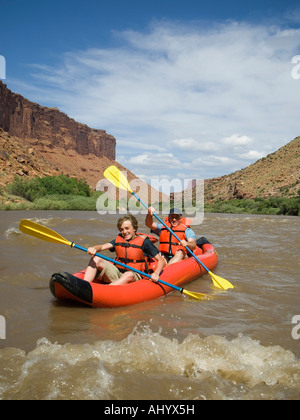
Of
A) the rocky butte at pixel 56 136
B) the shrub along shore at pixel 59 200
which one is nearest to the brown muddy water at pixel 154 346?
the shrub along shore at pixel 59 200

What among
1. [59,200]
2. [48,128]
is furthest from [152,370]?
[48,128]

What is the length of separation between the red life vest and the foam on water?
1.04 metres

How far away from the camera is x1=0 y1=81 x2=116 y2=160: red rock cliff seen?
151ft

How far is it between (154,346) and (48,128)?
190 ft

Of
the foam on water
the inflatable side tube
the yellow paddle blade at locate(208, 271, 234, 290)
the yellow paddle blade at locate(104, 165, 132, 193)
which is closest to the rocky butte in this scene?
the yellow paddle blade at locate(104, 165, 132, 193)

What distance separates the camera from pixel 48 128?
5609 cm

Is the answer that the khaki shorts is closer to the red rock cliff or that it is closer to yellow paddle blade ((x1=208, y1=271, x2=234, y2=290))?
yellow paddle blade ((x1=208, y1=271, x2=234, y2=290))

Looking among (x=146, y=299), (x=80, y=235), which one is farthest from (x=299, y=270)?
(x=80, y=235)

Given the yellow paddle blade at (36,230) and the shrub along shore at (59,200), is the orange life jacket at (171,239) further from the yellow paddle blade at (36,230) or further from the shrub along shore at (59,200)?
the shrub along shore at (59,200)

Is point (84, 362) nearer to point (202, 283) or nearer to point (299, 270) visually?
point (202, 283)

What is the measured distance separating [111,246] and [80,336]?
1.10 m

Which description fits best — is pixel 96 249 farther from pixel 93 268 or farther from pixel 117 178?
pixel 117 178

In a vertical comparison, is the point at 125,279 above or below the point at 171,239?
below

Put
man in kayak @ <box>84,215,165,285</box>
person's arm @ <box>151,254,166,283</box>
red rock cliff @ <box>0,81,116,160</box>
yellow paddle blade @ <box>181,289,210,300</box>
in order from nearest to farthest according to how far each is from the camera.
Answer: man in kayak @ <box>84,215,165,285</box>, person's arm @ <box>151,254,166,283</box>, yellow paddle blade @ <box>181,289,210,300</box>, red rock cliff @ <box>0,81,116,160</box>
